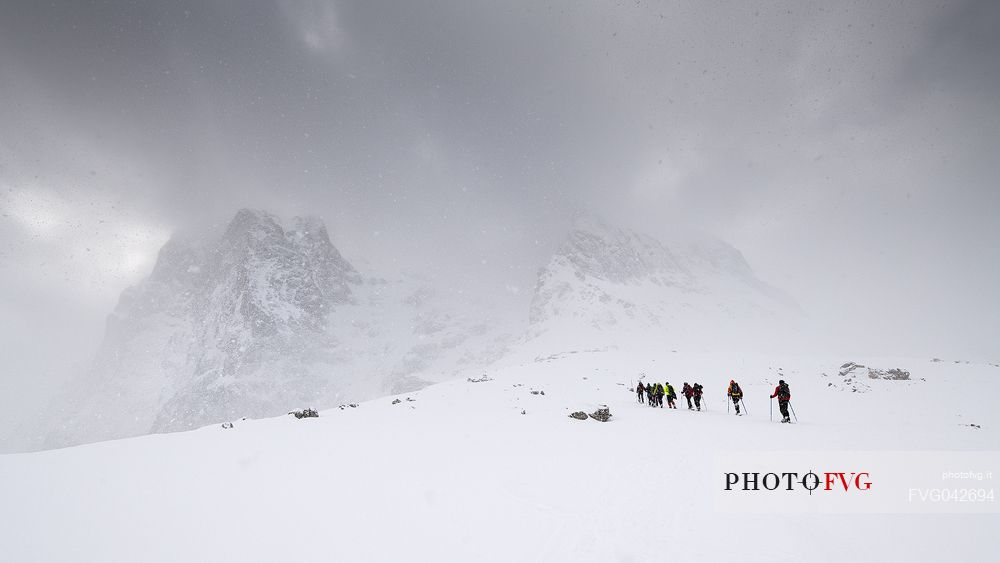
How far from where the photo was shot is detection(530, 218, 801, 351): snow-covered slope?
9106cm

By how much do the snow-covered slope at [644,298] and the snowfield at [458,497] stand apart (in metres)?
73.9

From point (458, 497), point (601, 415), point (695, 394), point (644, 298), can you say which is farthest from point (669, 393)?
point (644, 298)

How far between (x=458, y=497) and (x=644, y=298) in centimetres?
11727

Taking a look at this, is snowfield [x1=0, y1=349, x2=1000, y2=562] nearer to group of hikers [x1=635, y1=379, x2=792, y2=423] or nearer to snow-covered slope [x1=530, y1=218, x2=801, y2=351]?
group of hikers [x1=635, y1=379, x2=792, y2=423]

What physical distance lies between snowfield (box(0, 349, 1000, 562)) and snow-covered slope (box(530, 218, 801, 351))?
7386 cm

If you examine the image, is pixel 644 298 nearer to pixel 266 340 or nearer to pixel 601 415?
pixel 601 415

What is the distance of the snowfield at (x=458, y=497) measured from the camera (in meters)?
4.38

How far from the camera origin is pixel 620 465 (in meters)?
8.12

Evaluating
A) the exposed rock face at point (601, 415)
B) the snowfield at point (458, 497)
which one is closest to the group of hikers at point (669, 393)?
the snowfield at point (458, 497)

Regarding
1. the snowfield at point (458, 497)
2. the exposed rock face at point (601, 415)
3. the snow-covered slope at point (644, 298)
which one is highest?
the snow-covered slope at point (644, 298)

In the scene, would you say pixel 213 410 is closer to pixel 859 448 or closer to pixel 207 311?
pixel 207 311

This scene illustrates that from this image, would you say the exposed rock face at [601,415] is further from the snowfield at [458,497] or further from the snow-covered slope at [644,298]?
the snow-covered slope at [644,298]

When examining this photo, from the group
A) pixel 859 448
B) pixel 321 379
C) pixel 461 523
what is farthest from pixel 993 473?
pixel 321 379

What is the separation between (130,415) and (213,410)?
69464mm
